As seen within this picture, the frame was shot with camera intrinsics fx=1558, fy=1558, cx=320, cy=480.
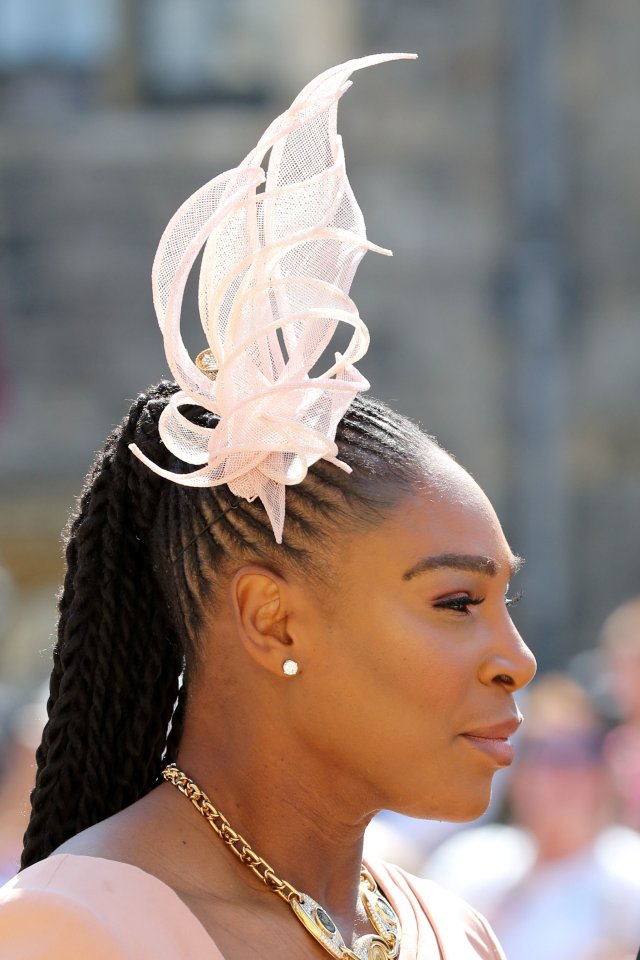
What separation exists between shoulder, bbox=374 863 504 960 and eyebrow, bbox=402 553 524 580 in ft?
1.91

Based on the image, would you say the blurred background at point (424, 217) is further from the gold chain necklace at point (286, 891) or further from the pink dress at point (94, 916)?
the pink dress at point (94, 916)

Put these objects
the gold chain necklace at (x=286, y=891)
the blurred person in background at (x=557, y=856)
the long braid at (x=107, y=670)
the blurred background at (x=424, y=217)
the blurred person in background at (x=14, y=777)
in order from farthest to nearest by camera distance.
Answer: the blurred background at (x=424, y=217) → the blurred person in background at (x=14, y=777) → the blurred person in background at (x=557, y=856) → the long braid at (x=107, y=670) → the gold chain necklace at (x=286, y=891)

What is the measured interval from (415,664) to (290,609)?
0.19 m

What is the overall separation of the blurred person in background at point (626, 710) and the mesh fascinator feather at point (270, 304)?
3405 millimetres

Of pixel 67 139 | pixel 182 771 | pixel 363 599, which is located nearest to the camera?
pixel 363 599

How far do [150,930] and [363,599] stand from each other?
495 mm

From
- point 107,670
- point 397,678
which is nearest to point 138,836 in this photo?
point 107,670

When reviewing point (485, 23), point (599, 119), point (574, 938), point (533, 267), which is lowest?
point (574, 938)

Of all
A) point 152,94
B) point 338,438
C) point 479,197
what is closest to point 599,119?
point 479,197

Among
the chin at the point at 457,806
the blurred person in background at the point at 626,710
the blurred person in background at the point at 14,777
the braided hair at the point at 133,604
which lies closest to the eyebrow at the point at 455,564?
the braided hair at the point at 133,604

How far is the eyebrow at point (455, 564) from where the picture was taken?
2.04m

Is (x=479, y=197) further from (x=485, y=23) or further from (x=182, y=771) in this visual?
(x=182, y=771)

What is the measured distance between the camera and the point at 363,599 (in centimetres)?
204

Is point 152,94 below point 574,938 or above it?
above
